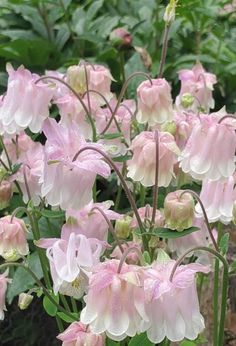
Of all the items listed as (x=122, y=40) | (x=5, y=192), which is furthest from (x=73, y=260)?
(x=122, y=40)

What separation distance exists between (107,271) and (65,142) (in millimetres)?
273

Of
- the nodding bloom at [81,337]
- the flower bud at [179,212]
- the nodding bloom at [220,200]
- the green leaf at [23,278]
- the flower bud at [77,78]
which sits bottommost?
the green leaf at [23,278]

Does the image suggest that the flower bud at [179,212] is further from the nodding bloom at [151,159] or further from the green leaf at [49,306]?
the green leaf at [49,306]

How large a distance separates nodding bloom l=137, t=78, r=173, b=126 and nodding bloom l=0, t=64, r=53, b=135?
0.69 feet

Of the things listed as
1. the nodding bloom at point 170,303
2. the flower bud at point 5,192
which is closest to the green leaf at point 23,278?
the flower bud at point 5,192

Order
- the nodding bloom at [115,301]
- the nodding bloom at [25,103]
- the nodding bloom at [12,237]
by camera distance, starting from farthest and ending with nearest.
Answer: the nodding bloom at [25,103]
the nodding bloom at [12,237]
the nodding bloom at [115,301]

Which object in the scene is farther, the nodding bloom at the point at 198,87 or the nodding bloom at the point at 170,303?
the nodding bloom at the point at 198,87

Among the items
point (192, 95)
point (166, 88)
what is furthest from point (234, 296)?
point (166, 88)

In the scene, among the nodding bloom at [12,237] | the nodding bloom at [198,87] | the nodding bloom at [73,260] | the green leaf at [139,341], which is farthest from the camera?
the nodding bloom at [198,87]

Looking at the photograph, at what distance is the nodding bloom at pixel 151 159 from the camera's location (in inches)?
65.9

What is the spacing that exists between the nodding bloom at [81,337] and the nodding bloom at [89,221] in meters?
0.19

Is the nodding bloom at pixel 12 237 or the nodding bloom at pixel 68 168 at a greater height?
the nodding bloom at pixel 68 168

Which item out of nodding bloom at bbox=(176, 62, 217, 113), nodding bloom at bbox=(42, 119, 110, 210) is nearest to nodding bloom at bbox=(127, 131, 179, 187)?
nodding bloom at bbox=(42, 119, 110, 210)

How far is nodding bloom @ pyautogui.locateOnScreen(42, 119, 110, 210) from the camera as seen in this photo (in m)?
1.49
